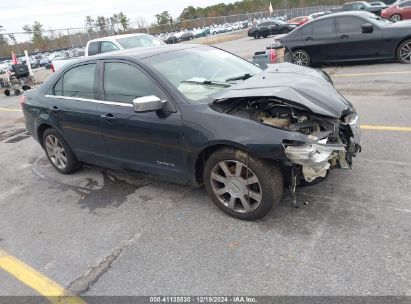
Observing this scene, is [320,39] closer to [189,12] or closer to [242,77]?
[242,77]

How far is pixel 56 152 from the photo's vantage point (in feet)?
18.9

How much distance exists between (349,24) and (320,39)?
0.87 metres

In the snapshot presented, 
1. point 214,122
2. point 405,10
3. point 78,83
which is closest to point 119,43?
point 78,83

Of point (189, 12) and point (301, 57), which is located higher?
point (189, 12)

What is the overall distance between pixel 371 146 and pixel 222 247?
280cm

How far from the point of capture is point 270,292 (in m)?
2.91

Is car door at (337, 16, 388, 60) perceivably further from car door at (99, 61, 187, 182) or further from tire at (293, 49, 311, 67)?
car door at (99, 61, 187, 182)

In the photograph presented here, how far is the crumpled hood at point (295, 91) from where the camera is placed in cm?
365

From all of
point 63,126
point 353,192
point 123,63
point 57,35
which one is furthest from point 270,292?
point 57,35

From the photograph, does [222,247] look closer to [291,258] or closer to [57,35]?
[291,258]

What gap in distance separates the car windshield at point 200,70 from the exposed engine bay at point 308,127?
18.5 inches

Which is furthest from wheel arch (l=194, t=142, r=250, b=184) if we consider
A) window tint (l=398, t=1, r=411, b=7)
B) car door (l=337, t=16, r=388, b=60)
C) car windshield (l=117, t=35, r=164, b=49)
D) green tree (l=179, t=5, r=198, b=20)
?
green tree (l=179, t=5, r=198, b=20)

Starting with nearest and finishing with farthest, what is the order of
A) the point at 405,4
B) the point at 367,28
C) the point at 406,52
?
1. the point at 406,52
2. the point at 367,28
3. the point at 405,4

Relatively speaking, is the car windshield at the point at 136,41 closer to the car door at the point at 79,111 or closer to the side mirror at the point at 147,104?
the car door at the point at 79,111
